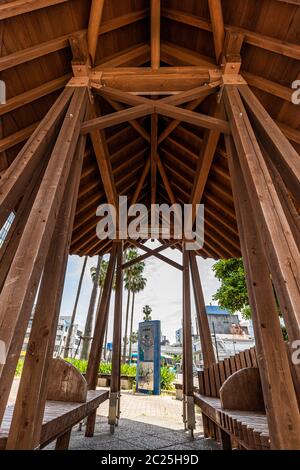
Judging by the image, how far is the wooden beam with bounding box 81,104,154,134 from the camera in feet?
10.6

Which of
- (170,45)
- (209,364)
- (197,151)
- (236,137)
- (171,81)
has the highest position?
(170,45)

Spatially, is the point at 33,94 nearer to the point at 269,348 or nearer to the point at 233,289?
the point at 269,348

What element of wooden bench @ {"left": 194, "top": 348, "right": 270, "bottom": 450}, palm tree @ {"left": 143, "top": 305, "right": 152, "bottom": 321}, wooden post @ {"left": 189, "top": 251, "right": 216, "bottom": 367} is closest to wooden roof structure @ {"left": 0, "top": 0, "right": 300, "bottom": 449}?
wooden bench @ {"left": 194, "top": 348, "right": 270, "bottom": 450}

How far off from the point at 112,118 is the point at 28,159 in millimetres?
1299

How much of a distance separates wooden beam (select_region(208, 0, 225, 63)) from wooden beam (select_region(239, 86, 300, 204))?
2.13 feet

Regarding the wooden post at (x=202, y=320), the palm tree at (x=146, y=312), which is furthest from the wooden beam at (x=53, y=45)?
the palm tree at (x=146, y=312)

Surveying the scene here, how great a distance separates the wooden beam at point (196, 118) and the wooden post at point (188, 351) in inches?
158

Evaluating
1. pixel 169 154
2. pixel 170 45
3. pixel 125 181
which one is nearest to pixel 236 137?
pixel 170 45

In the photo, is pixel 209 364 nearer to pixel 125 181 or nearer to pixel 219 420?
pixel 219 420

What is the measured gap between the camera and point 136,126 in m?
4.93

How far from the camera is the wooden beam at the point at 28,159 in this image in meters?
2.29

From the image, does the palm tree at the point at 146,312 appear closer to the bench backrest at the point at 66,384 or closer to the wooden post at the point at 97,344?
the wooden post at the point at 97,344
